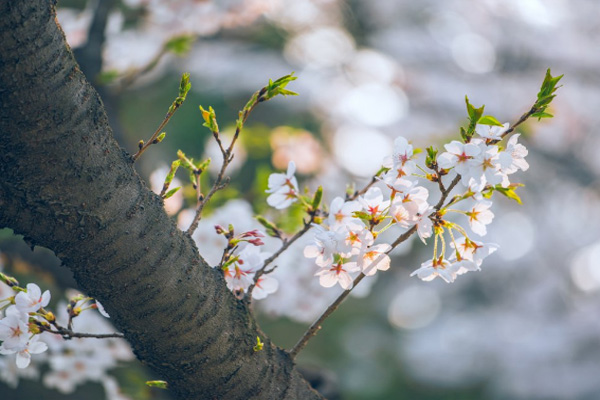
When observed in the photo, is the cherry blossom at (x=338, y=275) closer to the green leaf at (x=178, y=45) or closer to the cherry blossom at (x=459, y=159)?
the cherry blossom at (x=459, y=159)

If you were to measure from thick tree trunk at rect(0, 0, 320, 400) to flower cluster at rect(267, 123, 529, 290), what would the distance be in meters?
0.13

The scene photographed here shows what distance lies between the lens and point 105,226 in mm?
562

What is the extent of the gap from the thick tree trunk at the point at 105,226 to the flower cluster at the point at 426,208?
131 millimetres

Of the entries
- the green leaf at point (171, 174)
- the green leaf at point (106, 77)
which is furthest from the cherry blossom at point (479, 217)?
the green leaf at point (106, 77)

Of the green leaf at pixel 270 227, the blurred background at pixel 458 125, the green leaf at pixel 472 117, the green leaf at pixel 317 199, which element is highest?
the blurred background at pixel 458 125

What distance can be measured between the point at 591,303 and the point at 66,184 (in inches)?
150

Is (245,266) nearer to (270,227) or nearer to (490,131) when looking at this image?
(270,227)

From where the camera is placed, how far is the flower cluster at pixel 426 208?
557 millimetres

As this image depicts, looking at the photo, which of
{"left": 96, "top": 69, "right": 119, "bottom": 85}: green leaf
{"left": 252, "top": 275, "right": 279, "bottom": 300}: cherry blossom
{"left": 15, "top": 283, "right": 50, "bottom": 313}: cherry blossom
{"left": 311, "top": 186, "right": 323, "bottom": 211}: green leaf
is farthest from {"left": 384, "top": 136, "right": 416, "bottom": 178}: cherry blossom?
{"left": 96, "top": 69, "right": 119, "bottom": 85}: green leaf

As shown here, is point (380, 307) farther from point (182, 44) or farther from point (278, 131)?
point (182, 44)

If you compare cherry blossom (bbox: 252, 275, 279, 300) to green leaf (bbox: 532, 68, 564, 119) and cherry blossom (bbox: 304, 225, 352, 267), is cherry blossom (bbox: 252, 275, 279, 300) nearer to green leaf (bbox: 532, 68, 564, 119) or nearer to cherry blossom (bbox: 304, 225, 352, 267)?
cherry blossom (bbox: 304, 225, 352, 267)

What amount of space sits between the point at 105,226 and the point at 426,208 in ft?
1.05

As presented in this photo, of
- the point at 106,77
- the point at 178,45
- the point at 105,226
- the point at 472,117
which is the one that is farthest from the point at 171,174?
the point at 178,45

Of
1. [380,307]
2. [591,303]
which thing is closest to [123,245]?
[591,303]
